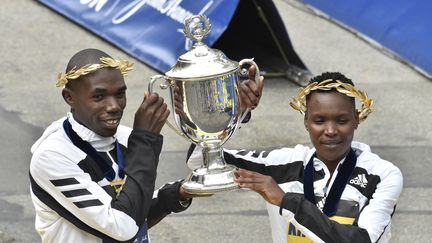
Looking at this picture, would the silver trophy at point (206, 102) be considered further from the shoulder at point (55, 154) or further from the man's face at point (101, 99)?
the shoulder at point (55, 154)

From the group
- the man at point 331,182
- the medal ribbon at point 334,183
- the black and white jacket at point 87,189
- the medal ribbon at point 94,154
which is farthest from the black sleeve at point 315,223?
the medal ribbon at point 94,154

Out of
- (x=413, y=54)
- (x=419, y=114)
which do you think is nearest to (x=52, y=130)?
(x=419, y=114)

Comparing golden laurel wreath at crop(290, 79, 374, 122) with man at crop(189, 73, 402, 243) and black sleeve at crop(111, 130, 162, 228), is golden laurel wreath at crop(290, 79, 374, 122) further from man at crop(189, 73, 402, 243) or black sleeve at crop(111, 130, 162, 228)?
black sleeve at crop(111, 130, 162, 228)

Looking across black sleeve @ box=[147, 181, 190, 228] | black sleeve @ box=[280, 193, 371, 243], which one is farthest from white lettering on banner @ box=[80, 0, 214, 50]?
black sleeve @ box=[280, 193, 371, 243]

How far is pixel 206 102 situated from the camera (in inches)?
169

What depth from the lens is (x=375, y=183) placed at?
432 cm

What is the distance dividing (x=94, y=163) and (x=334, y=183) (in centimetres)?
105

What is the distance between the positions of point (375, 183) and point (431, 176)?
4.58 meters

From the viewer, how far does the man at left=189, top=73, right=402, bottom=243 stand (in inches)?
162

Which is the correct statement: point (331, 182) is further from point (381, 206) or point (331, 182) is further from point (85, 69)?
point (85, 69)

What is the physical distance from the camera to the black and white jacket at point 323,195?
412 centimetres

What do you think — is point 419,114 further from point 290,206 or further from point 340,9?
point 290,206

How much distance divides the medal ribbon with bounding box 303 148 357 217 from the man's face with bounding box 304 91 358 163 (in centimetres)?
6

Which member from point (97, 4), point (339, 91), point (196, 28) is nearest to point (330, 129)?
point (339, 91)
